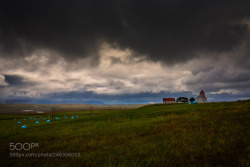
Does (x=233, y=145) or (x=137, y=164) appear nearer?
(x=137, y=164)

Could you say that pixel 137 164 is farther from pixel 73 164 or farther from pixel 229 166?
pixel 229 166

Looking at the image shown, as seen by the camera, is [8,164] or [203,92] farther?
[203,92]

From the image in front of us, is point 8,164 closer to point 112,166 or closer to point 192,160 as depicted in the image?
point 112,166

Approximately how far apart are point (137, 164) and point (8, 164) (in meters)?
6.86

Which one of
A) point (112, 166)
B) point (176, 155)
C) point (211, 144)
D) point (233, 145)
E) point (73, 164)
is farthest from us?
point (211, 144)

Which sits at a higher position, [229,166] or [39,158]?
[229,166]

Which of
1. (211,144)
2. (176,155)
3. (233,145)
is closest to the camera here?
(176,155)

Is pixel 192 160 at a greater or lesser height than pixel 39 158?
greater

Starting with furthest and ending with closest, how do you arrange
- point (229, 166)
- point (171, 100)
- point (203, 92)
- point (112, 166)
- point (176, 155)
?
point (171, 100) → point (203, 92) → point (176, 155) → point (112, 166) → point (229, 166)

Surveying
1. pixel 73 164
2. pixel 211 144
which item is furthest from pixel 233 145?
pixel 73 164

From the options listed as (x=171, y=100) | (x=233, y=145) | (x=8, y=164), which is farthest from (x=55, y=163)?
(x=171, y=100)

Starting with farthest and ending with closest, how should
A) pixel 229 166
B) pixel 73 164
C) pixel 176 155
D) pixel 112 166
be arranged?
pixel 176 155
pixel 73 164
pixel 112 166
pixel 229 166

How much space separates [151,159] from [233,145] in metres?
5.16

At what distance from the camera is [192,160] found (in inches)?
227
